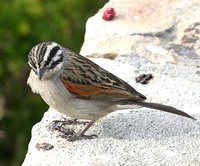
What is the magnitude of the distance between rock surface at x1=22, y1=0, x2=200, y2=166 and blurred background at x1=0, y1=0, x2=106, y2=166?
1584 millimetres

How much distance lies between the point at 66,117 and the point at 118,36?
977mm

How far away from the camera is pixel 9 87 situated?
822 cm

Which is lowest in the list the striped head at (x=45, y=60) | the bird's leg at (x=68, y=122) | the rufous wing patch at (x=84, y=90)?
the bird's leg at (x=68, y=122)

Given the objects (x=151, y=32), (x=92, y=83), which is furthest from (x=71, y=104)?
(x=151, y=32)

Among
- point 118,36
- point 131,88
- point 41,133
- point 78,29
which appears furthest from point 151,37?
point 78,29

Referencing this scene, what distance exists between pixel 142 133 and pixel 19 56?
325 cm

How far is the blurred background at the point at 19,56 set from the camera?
782cm

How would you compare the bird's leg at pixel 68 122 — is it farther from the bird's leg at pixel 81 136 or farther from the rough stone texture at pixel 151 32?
the rough stone texture at pixel 151 32

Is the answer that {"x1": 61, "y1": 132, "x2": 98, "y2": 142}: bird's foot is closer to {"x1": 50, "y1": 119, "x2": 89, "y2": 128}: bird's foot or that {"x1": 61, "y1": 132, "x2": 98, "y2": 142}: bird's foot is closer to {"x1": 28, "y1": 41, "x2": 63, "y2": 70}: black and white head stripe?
{"x1": 50, "y1": 119, "x2": 89, "y2": 128}: bird's foot

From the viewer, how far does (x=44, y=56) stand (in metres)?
4.88

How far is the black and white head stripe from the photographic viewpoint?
485cm

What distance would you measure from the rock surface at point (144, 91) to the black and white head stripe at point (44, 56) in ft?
1.60

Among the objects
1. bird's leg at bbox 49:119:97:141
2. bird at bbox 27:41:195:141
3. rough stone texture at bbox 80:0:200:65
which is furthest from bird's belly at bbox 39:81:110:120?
rough stone texture at bbox 80:0:200:65

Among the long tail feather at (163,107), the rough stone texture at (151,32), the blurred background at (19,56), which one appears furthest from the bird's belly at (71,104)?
the blurred background at (19,56)
